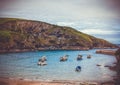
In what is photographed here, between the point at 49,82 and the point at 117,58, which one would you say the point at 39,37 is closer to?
the point at 49,82

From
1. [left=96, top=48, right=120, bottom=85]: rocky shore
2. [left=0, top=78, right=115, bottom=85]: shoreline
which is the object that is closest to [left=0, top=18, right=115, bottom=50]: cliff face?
[left=96, top=48, right=120, bottom=85]: rocky shore

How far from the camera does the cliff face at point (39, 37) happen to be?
153 inches

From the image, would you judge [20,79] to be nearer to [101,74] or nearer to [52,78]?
[52,78]

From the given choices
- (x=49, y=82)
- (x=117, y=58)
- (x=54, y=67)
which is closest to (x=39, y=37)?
(x=54, y=67)

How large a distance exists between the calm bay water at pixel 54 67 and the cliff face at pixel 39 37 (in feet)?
0.37

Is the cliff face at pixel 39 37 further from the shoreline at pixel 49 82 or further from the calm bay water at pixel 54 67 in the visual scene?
the shoreline at pixel 49 82

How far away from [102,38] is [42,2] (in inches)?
35.4

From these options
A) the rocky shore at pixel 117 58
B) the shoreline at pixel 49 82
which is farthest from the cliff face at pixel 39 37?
the shoreline at pixel 49 82

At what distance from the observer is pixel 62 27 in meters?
3.89

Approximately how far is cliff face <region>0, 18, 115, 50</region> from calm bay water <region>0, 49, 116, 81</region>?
4.5 inches

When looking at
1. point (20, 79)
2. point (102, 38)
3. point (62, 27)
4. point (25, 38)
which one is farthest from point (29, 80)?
point (102, 38)

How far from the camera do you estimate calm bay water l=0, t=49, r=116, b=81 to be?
12.4 feet

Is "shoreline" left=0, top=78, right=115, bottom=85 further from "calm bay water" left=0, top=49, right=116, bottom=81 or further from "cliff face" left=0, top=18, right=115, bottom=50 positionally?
"cliff face" left=0, top=18, right=115, bottom=50

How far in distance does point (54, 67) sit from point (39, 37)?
0.45 meters
